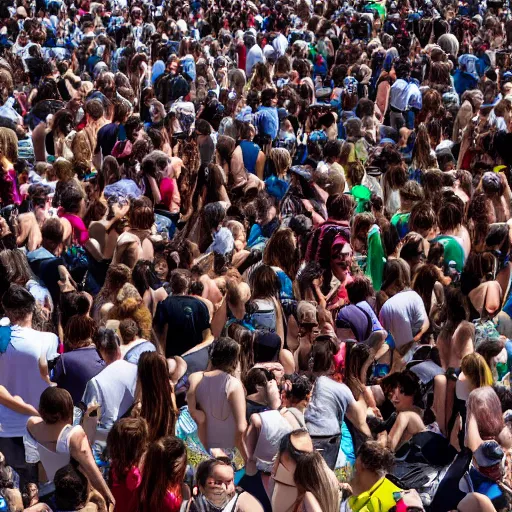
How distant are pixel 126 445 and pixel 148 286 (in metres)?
2.61

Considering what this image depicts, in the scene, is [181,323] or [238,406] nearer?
[238,406]

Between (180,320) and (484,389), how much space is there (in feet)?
6.82

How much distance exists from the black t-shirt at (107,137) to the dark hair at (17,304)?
4.89 m

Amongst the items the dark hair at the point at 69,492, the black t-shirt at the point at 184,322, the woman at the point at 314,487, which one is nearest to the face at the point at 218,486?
the woman at the point at 314,487

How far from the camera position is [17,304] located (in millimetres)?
7418

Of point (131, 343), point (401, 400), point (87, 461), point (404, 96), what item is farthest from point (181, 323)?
point (404, 96)

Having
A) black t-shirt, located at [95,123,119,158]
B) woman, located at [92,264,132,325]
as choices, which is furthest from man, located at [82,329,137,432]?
black t-shirt, located at [95,123,119,158]

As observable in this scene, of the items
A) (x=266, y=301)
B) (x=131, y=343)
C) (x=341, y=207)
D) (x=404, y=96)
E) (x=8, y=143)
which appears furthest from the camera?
(x=404, y=96)

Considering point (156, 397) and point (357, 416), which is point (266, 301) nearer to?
point (357, 416)

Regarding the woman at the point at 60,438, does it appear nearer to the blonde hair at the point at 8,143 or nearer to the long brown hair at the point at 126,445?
the long brown hair at the point at 126,445

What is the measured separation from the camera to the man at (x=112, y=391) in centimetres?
710

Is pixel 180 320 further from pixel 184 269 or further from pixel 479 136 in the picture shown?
pixel 479 136

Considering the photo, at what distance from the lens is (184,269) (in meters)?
8.69

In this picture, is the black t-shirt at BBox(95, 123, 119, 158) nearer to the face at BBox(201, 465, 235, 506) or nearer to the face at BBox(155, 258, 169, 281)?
the face at BBox(155, 258, 169, 281)
